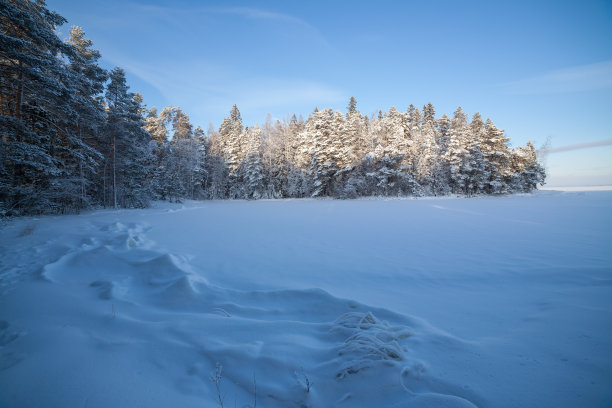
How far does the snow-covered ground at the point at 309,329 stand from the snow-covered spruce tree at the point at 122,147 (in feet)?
43.9

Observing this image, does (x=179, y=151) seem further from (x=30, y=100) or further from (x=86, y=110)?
(x=30, y=100)

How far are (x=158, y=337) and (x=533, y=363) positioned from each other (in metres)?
2.95

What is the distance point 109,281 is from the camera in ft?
11.1

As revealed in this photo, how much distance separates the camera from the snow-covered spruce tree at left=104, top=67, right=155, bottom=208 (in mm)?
15008

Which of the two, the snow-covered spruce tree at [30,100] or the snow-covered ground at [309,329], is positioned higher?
the snow-covered spruce tree at [30,100]

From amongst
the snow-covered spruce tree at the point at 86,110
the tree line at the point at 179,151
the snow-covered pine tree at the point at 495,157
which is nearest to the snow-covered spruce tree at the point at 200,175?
the tree line at the point at 179,151

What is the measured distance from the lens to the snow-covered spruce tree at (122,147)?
1501 cm

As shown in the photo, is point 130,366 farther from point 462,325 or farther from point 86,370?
point 462,325

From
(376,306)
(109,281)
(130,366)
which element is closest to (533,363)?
(376,306)

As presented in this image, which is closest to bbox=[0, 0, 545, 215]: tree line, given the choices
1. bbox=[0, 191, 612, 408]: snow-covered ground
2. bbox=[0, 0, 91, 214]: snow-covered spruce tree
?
bbox=[0, 0, 91, 214]: snow-covered spruce tree

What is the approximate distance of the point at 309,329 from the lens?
2.24 m

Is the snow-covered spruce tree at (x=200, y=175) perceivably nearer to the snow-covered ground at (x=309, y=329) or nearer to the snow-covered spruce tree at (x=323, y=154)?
the snow-covered spruce tree at (x=323, y=154)

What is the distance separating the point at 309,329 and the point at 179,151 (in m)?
29.7

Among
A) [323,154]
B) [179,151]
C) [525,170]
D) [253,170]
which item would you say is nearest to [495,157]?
[525,170]
